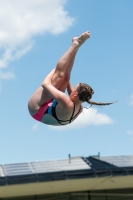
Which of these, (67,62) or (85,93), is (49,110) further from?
(67,62)

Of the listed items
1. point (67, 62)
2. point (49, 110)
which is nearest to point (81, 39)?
point (67, 62)

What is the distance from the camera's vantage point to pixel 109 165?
12.0 metres

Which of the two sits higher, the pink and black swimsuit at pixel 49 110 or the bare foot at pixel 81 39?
the bare foot at pixel 81 39

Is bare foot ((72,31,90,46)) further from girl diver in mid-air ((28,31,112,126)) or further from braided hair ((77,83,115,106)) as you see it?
braided hair ((77,83,115,106))

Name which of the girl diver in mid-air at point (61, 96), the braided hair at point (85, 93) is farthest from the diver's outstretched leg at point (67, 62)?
the braided hair at point (85, 93)

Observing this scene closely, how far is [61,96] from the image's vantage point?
21.3 feet

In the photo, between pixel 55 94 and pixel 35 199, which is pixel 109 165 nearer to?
pixel 35 199

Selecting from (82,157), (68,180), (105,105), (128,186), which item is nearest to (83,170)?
(68,180)

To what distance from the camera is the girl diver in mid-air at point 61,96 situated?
259 inches

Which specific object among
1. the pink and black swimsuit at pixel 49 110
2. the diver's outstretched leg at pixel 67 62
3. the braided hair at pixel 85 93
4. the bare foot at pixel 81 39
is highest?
the bare foot at pixel 81 39

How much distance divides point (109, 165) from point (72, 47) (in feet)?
19.4

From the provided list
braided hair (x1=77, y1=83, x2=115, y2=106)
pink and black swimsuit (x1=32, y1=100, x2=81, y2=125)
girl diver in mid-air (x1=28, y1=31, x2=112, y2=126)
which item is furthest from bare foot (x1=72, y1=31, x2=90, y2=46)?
pink and black swimsuit (x1=32, y1=100, x2=81, y2=125)

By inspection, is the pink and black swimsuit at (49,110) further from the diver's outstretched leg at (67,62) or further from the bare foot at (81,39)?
the bare foot at (81,39)

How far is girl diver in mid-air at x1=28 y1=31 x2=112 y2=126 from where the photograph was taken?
21.5ft
